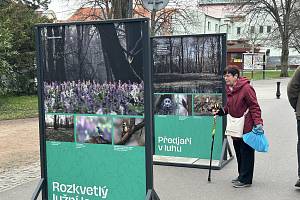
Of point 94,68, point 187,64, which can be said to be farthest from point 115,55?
point 187,64

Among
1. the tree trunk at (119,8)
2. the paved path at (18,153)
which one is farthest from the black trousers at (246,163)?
the tree trunk at (119,8)

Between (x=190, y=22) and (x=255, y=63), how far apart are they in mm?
10626

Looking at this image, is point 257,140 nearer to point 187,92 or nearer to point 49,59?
point 187,92

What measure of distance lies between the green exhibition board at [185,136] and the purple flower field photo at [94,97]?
3.59 meters

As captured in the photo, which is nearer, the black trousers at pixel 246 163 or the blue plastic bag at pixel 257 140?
the blue plastic bag at pixel 257 140

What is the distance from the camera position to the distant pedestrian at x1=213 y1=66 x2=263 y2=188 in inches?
251

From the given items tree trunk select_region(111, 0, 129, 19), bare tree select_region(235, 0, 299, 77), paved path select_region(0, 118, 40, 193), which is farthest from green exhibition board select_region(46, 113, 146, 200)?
bare tree select_region(235, 0, 299, 77)

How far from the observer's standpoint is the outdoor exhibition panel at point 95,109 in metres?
4.29

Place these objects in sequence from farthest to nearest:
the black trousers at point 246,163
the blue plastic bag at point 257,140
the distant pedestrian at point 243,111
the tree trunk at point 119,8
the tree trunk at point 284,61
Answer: the tree trunk at point 284,61 → the tree trunk at point 119,8 → the black trousers at point 246,163 → the distant pedestrian at point 243,111 → the blue plastic bag at point 257,140

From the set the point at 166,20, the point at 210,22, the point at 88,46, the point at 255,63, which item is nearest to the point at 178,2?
the point at 166,20

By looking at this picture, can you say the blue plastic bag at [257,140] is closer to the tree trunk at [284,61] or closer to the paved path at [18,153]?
the paved path at [18,153]

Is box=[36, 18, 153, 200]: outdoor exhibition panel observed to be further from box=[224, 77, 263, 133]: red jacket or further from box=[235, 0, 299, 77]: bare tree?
box=[235, 0, 299, 77]: bare tree

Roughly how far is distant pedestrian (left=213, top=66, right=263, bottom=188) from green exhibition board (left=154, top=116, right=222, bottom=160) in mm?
1164

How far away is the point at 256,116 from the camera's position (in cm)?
632
